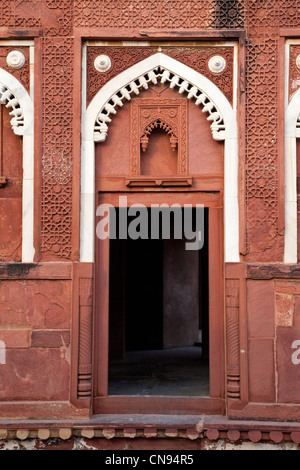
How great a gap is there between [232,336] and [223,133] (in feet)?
5.80

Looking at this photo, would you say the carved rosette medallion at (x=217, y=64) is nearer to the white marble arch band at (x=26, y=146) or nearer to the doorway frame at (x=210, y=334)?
the doorway frame at (x=210, y=334)

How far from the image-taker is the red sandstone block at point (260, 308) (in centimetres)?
518

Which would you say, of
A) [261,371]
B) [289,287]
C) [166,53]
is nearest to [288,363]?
[261,371]

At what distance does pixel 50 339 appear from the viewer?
17.1 ft

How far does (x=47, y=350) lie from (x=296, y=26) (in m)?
3.54

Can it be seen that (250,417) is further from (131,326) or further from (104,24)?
(131,326)

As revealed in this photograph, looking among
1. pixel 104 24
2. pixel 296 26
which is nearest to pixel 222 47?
pixel 296 26

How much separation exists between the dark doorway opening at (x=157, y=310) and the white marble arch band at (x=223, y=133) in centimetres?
216

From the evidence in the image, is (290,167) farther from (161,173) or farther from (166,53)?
(166,53)

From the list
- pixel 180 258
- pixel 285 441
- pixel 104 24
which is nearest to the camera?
pixel 285 441

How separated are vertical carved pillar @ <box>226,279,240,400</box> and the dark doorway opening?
5.40 ft

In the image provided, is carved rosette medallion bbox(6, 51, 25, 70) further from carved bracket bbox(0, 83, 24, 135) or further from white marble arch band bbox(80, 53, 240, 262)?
white marble arch band bbox(80, 53, 240, 262)

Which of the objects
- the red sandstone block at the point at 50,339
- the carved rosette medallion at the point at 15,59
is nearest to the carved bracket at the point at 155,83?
the carved rosette medallion at the point at 15,59

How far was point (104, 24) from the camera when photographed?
5375 millimetres
